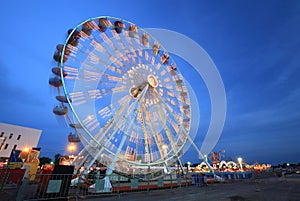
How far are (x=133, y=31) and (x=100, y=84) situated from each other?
5.59 metres

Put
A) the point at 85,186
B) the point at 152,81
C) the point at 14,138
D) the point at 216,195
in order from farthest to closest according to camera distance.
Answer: the point at 14,138
the point at 152,81
the point at 85,186
the point at 216,195

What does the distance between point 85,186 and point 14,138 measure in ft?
86.9

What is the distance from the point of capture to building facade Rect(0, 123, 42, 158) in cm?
2716

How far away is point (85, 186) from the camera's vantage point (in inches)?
405

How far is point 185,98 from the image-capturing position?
16.7m

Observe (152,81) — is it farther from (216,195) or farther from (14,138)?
(14,138)

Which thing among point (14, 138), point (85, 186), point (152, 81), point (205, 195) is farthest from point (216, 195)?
point (14, 138)

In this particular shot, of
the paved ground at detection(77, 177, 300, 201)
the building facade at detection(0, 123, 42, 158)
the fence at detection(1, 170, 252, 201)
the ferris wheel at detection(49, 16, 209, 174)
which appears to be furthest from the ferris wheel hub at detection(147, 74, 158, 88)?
the building facade at detection(0, 123, 42, 158)

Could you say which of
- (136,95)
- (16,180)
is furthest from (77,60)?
(16,180)

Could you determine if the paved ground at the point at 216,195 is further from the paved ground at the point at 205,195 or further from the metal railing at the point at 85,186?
the metal railing at the point at 85,186

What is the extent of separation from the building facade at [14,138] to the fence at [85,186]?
2166cm

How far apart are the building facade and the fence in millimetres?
21659

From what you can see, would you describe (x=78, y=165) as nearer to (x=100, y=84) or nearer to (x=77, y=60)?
(x=100, y=84)

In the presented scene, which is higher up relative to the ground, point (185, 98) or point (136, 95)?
point (185, 98)
